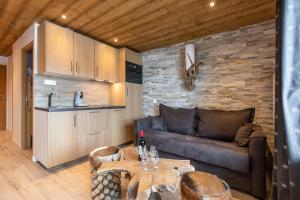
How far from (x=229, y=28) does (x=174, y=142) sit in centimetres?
219

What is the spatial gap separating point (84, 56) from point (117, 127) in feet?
5.13

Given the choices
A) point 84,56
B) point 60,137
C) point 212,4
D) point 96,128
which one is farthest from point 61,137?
point 212,4

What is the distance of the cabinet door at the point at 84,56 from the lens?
9.95 ft

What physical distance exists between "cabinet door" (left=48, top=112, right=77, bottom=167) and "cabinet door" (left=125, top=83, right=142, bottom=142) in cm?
133

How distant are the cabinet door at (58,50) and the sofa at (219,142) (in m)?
1.58

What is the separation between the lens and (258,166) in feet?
5.92

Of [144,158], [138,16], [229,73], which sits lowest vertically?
[144,158]

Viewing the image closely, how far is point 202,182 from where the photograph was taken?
48.9 inches

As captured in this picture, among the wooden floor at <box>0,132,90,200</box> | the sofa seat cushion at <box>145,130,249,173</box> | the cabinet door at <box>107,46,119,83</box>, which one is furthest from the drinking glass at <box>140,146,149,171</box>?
the cabinet door at <box>107,46,119,83</box>

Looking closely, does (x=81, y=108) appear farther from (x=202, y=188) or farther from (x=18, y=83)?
(x=202, y=188)

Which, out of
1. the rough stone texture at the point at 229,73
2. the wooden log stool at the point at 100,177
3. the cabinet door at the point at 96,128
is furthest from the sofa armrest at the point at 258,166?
the cabinet door at the point at 96,128

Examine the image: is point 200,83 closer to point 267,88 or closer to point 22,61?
point 267,88

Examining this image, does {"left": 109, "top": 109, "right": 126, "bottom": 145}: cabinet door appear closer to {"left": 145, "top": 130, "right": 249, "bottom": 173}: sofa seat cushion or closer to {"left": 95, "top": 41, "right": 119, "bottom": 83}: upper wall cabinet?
{"left": 95, "top": 41, "right": 119, "bottom": 83}: upper wall cabinet

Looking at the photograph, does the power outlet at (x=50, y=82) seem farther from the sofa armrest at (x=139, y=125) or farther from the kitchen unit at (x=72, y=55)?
the sofa armrest at (x=139, y=125)
